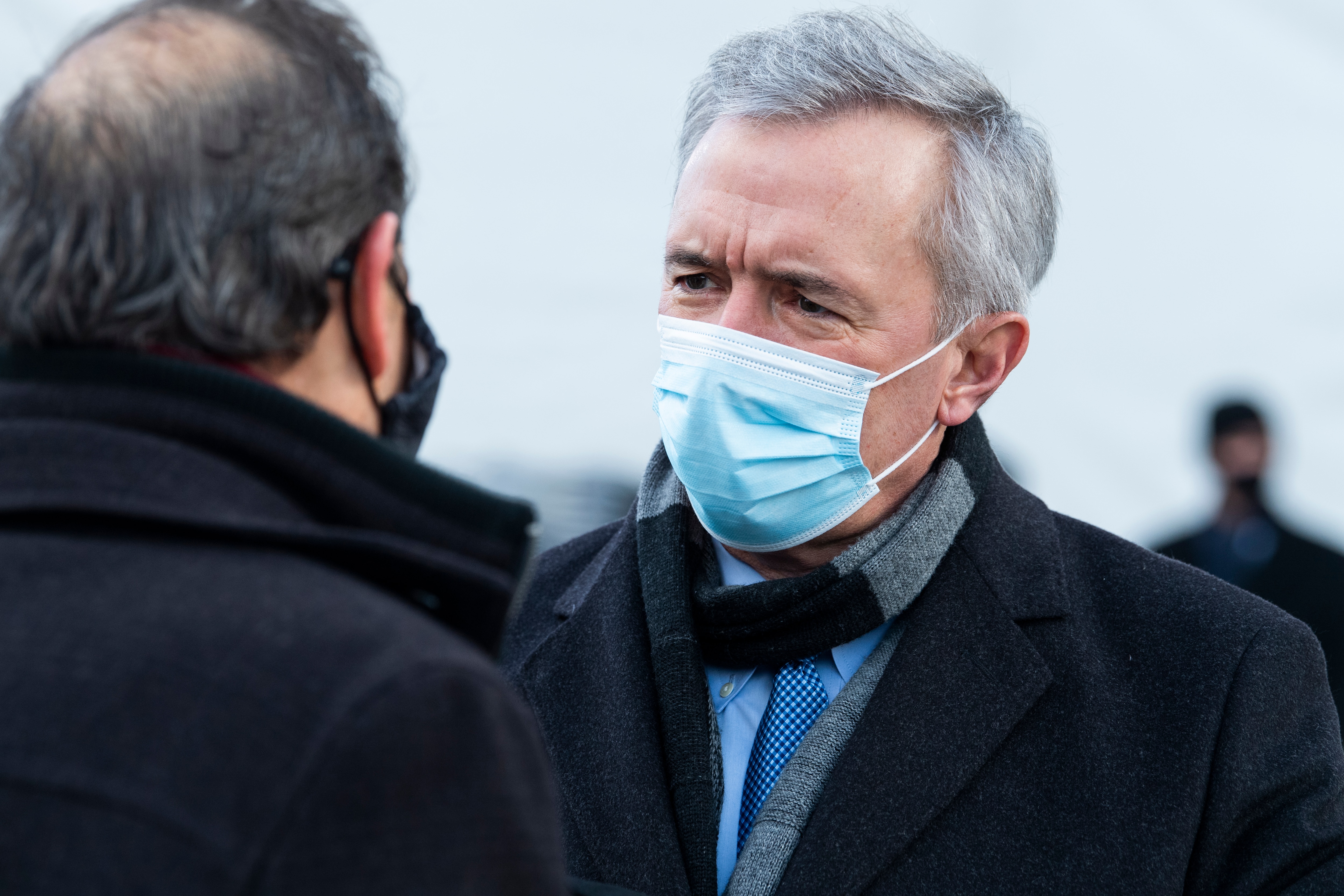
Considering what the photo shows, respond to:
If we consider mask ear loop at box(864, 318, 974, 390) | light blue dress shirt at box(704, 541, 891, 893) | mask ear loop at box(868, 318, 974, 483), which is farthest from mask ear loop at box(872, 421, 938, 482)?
light blue dress shirt at box(704, 541, 891, 893)

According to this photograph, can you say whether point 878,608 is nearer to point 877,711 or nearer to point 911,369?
point 877,711

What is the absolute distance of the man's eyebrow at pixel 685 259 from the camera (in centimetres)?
212

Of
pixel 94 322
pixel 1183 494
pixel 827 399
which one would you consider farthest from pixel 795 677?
pixel 1183 494

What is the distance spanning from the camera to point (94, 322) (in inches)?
43.4

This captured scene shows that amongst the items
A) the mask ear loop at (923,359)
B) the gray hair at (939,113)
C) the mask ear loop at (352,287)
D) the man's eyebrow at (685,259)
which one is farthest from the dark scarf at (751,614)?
the mask ear loop at (352,287)

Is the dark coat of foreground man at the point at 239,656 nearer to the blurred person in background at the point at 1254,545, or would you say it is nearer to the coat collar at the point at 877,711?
the coat collar at the point at 877,711

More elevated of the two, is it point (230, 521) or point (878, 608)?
point (230, 521)

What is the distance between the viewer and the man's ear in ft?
4.08

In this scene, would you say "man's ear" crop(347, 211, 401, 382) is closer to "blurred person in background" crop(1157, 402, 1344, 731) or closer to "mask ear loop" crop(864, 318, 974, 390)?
"mask ear loop" crop(864, 318, 974, 390)

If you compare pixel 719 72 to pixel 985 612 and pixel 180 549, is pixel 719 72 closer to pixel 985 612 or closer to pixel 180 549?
pixel 985 612

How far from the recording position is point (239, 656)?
3.16ft

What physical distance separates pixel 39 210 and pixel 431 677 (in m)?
0.57

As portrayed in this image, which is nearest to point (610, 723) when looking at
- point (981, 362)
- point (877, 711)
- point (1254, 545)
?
point (877, 711)

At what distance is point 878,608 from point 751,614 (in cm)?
20
